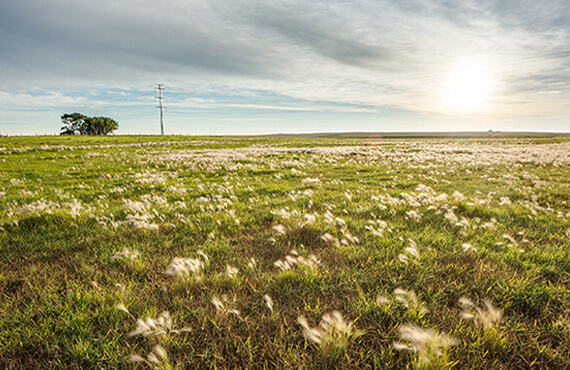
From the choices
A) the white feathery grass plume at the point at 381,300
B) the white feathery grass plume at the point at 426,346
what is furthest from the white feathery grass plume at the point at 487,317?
the white feathery grass plume at the point at 381,300

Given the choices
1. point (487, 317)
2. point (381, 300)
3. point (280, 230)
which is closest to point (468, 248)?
point (487, 317)

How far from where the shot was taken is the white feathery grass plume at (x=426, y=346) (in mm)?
2086

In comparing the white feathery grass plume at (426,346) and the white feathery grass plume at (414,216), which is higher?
the white feathery grass plume at (414,216)

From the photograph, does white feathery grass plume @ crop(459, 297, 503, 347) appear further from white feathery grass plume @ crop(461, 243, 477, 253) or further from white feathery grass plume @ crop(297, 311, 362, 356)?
white feathery grass plume @ crop(461, 243, 477, 253)

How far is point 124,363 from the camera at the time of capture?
7.23 ft

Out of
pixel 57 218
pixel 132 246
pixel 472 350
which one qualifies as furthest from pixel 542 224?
pixel 57 218

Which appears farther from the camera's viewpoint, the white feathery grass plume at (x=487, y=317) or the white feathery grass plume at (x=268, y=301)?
the white feathery grass plume at (x=268, y=301)

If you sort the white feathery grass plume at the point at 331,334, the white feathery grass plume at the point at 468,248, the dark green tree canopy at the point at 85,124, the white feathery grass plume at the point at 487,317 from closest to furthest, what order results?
1. the white feathery grass plume at the point at 331,334
2. the white feathery grass plume at the point at 487,317
3. the white feathery grass plume at the point at 468,248
4. the dark green tree canopy at the point at 85,124

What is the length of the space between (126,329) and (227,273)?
1219 mm

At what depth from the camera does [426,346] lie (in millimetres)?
2205

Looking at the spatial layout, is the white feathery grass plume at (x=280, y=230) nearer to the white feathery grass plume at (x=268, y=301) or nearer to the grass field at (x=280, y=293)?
the grass field at (x=280, y=293)

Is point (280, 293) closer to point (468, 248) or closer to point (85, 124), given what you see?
point (468, 248)

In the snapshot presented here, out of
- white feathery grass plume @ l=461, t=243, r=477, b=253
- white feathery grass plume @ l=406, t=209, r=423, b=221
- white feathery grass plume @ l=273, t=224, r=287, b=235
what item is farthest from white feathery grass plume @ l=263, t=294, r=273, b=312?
white feathery grass plume @ l=406, t=209, r=423, b=221

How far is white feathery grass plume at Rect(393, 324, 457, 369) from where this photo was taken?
2.09 meters
